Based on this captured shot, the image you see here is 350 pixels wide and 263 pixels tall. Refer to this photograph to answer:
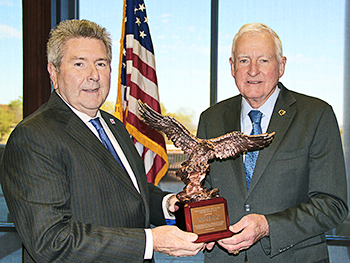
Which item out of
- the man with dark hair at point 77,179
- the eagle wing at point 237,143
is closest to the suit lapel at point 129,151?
the man with dark hair at point 77,179

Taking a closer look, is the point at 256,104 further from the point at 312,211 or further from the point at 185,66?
the point at 185,66

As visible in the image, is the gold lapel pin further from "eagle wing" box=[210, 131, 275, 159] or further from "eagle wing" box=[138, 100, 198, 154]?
"eagle wing" box=[138, 100, 198, 154]

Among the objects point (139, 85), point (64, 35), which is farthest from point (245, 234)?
→ point (139, 85)

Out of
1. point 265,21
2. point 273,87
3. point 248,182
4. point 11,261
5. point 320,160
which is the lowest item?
point 11,261

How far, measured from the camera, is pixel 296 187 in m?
1.63

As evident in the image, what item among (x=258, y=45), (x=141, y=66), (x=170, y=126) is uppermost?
(x=141, y=66)

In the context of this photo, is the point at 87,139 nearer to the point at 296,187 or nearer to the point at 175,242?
the point at 175,242

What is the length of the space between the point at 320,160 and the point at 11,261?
3796 millimetres

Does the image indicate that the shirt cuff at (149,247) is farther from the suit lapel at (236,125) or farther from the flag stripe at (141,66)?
the flag stripe at (141,66)

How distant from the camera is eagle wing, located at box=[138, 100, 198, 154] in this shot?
1584 mm

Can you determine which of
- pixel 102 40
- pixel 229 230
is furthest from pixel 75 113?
pixel 229 230

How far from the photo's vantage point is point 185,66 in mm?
4223

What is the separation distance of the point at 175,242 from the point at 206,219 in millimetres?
175

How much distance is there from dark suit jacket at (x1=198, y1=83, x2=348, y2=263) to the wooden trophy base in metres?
0.20
